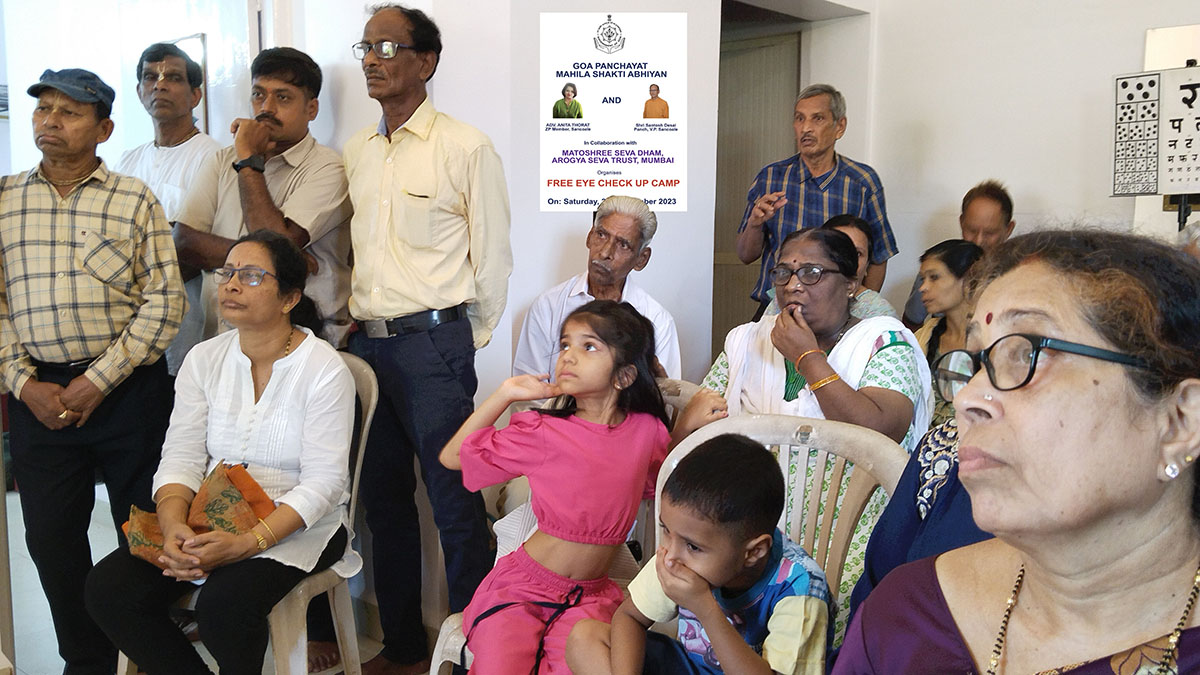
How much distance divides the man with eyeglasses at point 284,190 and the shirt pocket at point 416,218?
0.32 meters

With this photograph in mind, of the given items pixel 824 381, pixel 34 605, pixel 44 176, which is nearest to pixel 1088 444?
pixel 824 381

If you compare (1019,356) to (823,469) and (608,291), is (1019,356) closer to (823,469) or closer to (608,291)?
(823,469)

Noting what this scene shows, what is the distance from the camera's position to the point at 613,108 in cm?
357

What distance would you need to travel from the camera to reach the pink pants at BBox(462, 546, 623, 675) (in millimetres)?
1776

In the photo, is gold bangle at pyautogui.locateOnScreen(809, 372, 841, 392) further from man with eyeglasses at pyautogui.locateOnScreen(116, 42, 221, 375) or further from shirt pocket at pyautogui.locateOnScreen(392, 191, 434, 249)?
man with eyeglasses at pyautogui.locateOnScreen(116, 42, 221, 375)

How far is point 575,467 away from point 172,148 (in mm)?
1928

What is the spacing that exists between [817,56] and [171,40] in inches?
117

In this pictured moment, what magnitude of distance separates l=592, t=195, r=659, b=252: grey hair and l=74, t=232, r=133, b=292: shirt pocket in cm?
134

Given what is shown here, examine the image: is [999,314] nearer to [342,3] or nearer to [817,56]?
[342,3]

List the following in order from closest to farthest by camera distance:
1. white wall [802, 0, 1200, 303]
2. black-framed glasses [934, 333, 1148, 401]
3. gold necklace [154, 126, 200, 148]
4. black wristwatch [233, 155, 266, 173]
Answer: black-framed glasses [934, 333, 1148, 401] < black wristwatch [233, 155, 266, 173] < gold necklace [154, 126, 200, 148] < white wall [802, 0, 1200, 303]

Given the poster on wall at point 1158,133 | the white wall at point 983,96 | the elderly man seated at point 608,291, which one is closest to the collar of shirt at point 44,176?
the elderly man seated at point 608,291

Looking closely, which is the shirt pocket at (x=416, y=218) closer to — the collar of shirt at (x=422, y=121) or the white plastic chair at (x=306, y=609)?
the collar of shirt at (x=422, y=121)

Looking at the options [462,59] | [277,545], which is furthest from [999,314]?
[462,59]

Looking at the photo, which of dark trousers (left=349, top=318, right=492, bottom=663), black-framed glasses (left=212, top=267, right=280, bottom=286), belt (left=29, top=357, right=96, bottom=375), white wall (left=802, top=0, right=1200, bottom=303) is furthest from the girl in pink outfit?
white wall (left=802, top=0, right=1200, bottom=303)
